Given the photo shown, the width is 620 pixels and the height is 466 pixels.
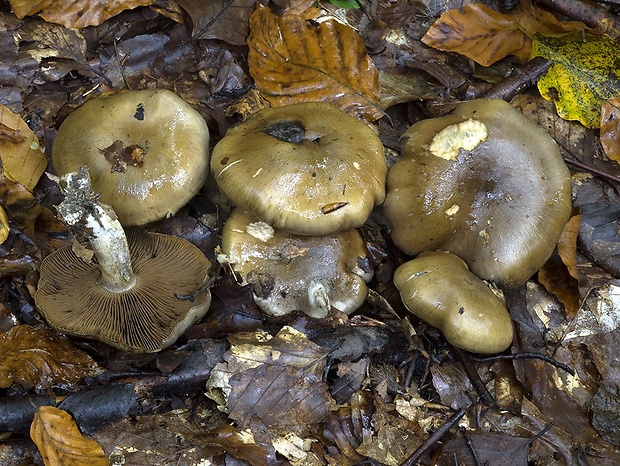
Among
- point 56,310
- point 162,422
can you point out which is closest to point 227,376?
point 162,422

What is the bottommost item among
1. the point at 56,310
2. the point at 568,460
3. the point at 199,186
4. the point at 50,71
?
the point at 568,460

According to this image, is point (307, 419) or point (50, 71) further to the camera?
point (50, 71)

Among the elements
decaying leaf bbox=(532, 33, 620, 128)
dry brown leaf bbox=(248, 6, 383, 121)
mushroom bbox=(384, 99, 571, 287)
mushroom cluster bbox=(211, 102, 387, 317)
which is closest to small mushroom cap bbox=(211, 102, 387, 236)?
mushroom cluster bbox=(211, 102, 387, 317)

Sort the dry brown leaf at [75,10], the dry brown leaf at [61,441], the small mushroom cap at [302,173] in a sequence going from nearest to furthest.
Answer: the dry brown leaf at [61,441]
the small mushroom cap at [302,173]
the dry brown leaf at [75,10]

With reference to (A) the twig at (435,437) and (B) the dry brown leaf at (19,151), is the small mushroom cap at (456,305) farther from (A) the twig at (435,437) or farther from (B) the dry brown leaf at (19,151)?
(B) the dry brown leaf at (19,151)

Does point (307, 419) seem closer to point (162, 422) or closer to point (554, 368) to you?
point (162, 422)

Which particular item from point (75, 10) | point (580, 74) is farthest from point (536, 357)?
point (75, 10)

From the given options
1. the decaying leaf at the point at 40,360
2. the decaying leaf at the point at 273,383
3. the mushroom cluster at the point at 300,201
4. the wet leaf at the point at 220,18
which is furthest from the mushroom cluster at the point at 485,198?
the decaying leaf at the point at 40,360

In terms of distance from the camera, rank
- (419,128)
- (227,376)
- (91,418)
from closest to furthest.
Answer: (91,418)
(227,376)
(419,128)
